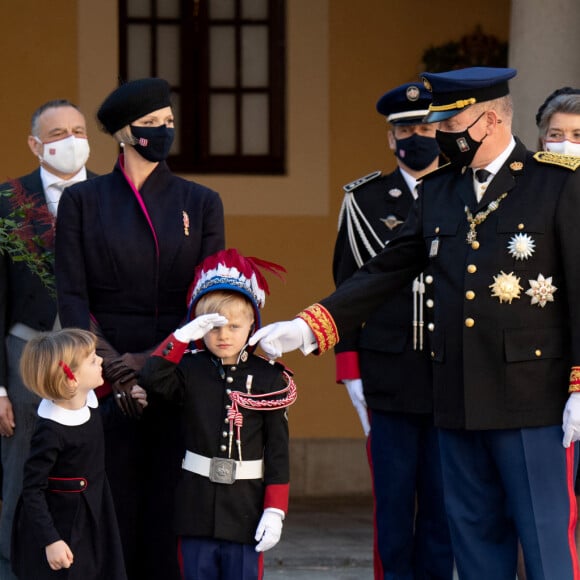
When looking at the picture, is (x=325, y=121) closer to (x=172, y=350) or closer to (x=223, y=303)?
(x=223, y=303)

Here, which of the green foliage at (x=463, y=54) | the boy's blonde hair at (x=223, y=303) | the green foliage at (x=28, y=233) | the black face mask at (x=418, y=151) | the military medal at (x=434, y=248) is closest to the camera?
the military medal at (x=434, y=248)

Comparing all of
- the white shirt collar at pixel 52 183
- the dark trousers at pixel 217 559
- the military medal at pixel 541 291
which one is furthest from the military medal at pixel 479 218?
the white shirt collar at pixel 52 183

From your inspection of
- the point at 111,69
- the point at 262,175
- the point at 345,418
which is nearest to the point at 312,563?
the point at 345,418

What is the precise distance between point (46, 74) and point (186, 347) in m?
3.87

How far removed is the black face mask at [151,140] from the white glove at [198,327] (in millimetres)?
672

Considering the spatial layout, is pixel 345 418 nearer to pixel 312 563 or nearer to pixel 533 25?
pixel 312 563

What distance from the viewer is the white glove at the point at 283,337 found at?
4.56 m

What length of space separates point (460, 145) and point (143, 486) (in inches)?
60.7

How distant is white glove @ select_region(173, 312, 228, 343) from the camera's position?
4.78m

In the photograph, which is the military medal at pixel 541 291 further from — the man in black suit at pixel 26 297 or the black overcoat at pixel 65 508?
the man in black suit at pixel 26 297

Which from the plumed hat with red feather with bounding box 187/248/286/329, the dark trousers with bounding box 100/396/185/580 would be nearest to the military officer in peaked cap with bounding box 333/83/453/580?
the plumed hat with red feather with bounding box 187/248/286/329

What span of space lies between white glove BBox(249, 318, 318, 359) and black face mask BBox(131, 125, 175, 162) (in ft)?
2.82

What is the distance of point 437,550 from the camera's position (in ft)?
18.0

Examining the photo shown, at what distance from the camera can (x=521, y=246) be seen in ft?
14.7
